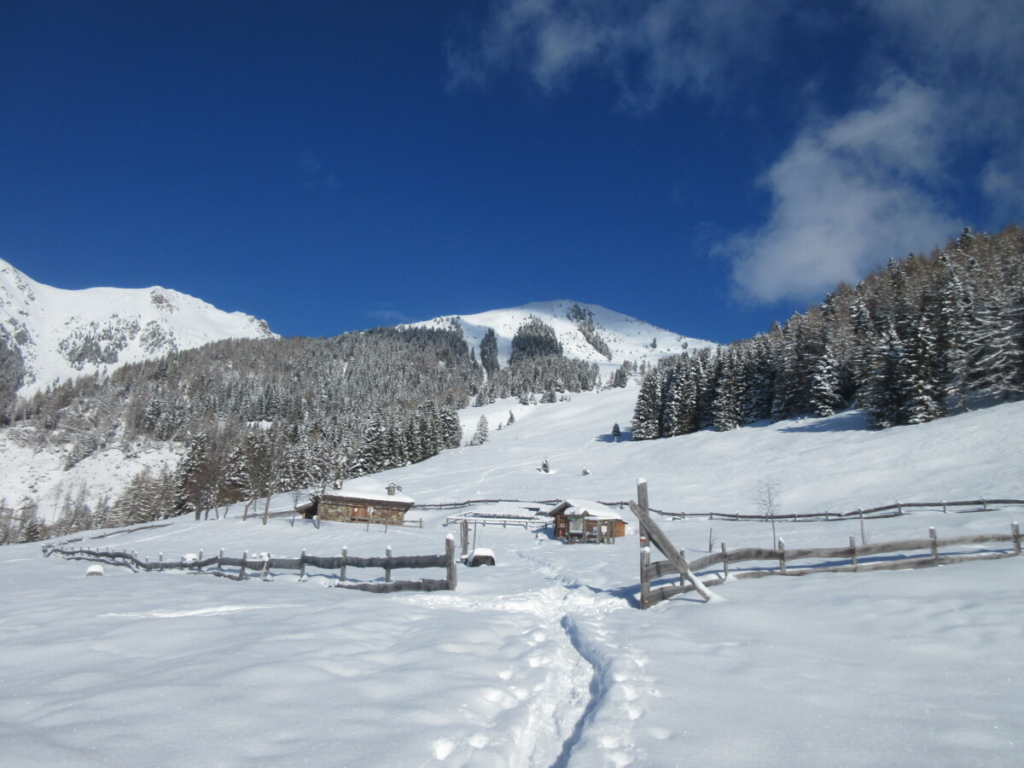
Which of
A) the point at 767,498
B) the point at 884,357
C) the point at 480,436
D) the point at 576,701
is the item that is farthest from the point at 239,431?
the point at 576,701

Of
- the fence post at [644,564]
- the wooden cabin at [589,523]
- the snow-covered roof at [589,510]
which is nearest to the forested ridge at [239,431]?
the snow-covered roof at [589,510]

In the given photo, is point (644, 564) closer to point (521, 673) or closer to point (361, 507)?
point (521, 673)

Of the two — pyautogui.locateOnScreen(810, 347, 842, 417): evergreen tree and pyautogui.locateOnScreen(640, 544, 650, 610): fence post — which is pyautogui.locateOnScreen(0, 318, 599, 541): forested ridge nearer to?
pyautogui.locateOnScreen(640, 544, 650, 610): fence post

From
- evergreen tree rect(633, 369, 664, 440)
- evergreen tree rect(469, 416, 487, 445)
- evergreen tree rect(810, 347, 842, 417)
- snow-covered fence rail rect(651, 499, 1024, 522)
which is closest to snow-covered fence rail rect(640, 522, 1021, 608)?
snow-covered fence rail rect(651, 499, 1024, 522)

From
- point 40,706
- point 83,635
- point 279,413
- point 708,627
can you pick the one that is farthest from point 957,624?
point 279,413

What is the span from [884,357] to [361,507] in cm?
5419

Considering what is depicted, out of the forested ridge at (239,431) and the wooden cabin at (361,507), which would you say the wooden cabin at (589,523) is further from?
the forested ridge at (239,431)

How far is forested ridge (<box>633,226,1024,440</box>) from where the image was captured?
4859 centimetres

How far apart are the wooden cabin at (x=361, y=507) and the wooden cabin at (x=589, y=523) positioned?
64.9 feet

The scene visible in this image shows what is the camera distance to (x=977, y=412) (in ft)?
149

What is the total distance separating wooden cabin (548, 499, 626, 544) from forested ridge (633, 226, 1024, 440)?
110ft

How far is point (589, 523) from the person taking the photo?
123 feet

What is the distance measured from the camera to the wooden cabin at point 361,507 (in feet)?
166

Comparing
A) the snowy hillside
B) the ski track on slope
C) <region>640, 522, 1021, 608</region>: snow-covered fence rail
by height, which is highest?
<region>640, 522, 1021, 608</region>: snow-covered fence rail
